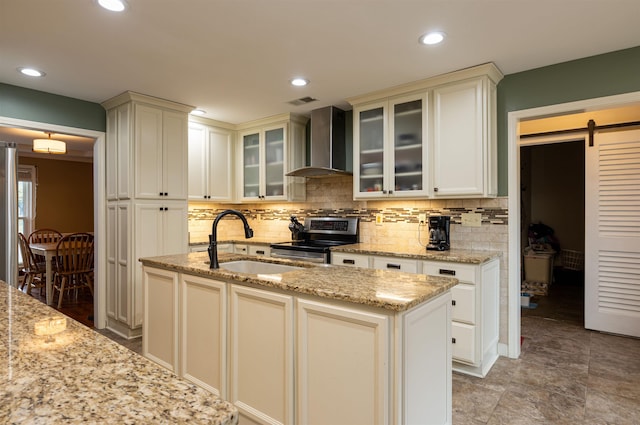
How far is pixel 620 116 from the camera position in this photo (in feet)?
11.4

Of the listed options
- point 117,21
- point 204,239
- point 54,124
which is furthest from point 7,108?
point 204,239

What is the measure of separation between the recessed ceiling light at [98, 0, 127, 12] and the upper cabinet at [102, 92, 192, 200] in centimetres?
154

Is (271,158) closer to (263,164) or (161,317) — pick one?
(263,164)

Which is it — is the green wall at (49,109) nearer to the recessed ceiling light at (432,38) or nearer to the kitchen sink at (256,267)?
the kitchen sink at (256,267)

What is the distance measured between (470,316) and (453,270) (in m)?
0.35

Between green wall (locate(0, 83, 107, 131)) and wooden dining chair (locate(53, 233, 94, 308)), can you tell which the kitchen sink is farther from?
wooden dining chair (locate(53, 233, 94, 308))

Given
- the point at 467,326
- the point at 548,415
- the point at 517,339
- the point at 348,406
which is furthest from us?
the point at 517,339

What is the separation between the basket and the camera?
6348 mm

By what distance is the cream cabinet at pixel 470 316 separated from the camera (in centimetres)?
263

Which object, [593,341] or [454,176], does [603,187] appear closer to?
[593,341]

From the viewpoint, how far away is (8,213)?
2504 millimetres

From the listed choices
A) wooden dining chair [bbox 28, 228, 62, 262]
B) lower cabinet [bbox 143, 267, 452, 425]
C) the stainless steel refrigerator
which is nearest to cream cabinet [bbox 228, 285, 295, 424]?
lower cabinet [bbox 143, 267, 452, 425]

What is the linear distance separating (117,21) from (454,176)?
2.65 metres

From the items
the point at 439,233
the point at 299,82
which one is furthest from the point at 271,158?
the point at 439,233
